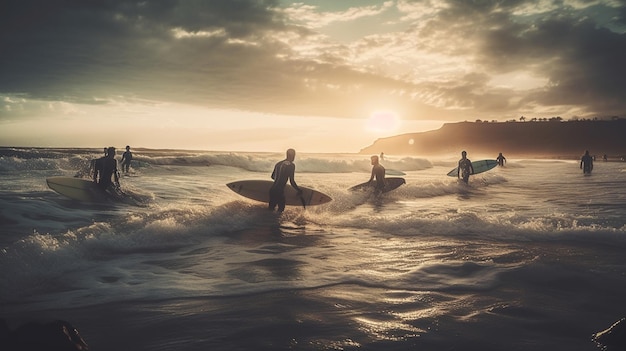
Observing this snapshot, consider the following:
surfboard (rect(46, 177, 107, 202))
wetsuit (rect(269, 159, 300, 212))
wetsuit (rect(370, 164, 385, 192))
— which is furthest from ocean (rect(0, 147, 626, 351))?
wetsuit (rect(370, 164, 385, 192))

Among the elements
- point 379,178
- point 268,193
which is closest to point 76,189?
point 268,193

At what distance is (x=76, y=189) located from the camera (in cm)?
1298

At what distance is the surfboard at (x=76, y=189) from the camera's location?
41.6ft

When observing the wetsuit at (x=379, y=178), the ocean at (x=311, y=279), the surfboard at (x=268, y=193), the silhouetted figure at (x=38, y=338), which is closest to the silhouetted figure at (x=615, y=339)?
the ocean at (x=311, y=279)

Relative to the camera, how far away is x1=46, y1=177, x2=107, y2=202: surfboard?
12.7 m

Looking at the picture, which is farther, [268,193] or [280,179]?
[268,193]

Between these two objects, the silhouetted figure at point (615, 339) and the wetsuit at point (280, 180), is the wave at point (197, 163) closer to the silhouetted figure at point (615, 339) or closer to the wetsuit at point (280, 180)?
the wetsuit at point (280, 180)

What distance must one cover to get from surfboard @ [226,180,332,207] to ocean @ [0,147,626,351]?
1.71 meters

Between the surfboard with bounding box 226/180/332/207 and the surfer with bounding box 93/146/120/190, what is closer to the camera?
the surfboard with bounding box 226/180/332/207

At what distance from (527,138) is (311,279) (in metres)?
182

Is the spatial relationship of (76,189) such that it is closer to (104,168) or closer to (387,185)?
(104,168)

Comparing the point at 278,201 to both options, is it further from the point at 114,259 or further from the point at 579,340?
the point at 579,340

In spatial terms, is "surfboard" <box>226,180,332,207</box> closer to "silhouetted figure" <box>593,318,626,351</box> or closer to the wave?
"silhouetted figure" <box>593,318,626,351</box>

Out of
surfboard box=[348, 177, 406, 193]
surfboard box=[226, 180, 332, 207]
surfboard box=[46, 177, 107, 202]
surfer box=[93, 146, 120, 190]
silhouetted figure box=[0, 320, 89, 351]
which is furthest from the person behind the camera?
surfboard box=[348, 177, 406, 193]
